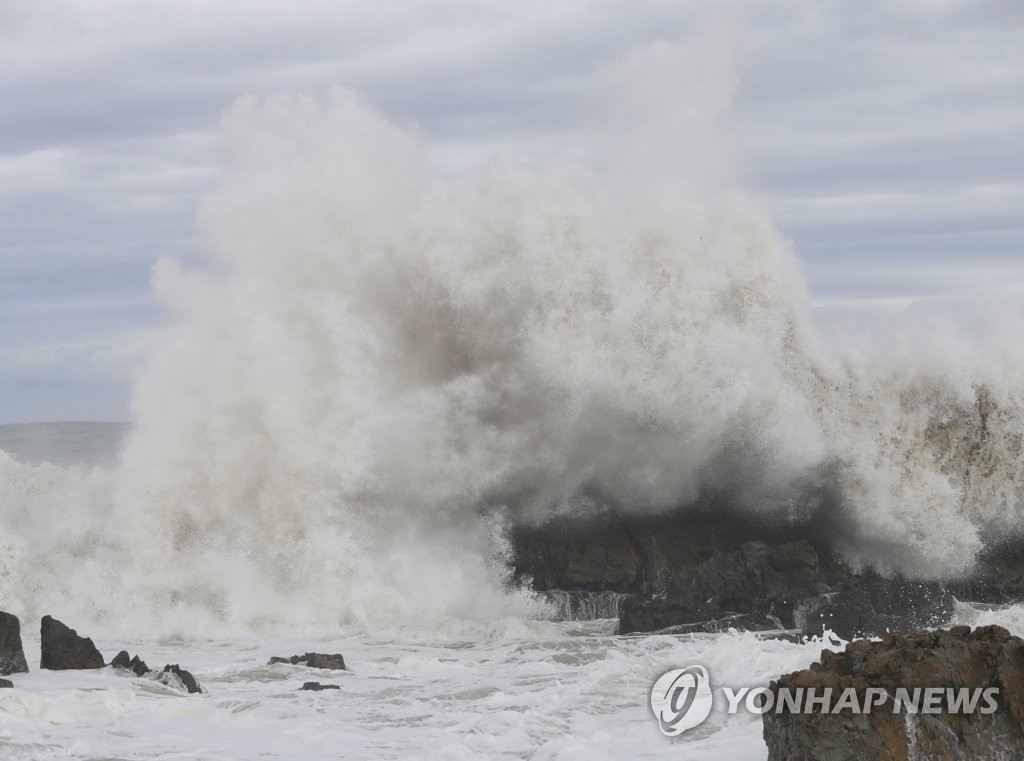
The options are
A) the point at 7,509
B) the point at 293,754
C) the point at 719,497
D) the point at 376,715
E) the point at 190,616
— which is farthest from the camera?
the point at 7,509

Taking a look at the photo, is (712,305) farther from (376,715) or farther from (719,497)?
(376,715)

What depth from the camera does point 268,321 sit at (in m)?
19.7

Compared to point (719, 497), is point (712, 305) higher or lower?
higher

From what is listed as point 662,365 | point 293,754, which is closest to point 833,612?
point 662,365

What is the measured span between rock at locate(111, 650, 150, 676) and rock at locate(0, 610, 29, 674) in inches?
33.1

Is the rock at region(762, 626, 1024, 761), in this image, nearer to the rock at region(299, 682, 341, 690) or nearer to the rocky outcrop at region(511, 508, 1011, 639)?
the rock at region(299, 682, 341, 690)

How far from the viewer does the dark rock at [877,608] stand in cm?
1594

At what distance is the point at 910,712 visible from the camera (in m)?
8.60

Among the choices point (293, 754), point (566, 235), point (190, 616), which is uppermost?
point (566, 235)

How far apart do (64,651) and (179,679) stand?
1406 millimetres

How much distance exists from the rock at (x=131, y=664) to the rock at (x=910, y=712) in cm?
645

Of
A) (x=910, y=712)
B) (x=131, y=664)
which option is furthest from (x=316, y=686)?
(x=910, y=712)

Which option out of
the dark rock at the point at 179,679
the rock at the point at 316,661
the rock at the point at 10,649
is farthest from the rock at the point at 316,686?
the rock at the point at 10,649

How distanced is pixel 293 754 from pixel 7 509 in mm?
14183
